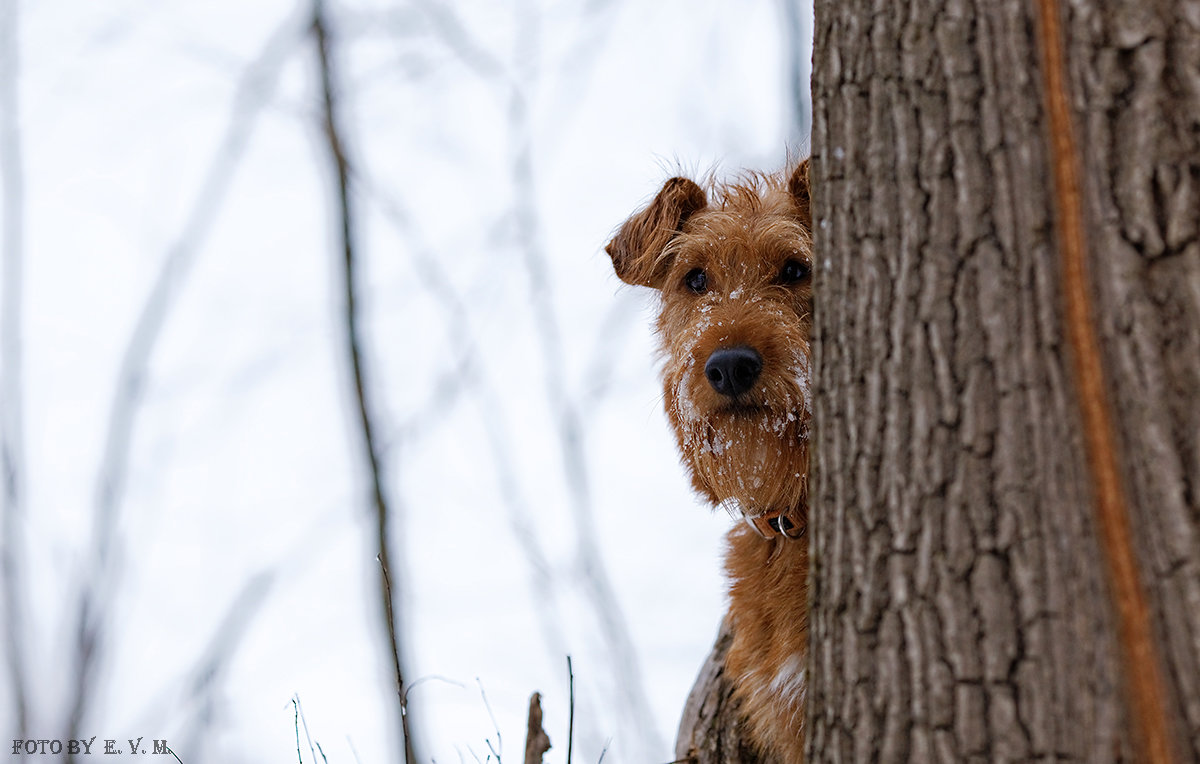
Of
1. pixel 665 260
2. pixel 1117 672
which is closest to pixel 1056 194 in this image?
pixel 1117 672

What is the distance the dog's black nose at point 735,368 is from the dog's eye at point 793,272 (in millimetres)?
549

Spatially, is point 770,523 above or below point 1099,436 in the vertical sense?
above

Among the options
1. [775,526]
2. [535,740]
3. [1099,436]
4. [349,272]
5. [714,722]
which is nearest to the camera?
[1099,436]

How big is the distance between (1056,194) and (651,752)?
5.06 meters

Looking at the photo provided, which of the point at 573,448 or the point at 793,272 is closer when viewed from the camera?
the point at 793,272

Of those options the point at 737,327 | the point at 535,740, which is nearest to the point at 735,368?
the point at 737,327

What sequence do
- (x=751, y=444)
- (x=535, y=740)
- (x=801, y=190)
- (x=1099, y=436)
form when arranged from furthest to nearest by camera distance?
(x=801, y=190), (x=751, y=444), (x=535, y=740), (x=1099, y=436)

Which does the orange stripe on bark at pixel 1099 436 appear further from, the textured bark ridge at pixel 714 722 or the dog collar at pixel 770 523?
the textured bark ridge at pixel 714 722

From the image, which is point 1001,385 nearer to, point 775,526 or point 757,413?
point 757,413

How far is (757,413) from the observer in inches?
126

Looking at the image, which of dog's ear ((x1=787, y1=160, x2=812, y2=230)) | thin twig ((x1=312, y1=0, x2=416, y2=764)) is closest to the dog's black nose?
dog's ear ((x1=787, y1=160, x2=812, y2=230))

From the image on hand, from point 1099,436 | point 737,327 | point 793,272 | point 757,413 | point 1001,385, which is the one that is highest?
point 793,272

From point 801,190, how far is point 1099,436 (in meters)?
2.48

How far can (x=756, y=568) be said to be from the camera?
132 inches
